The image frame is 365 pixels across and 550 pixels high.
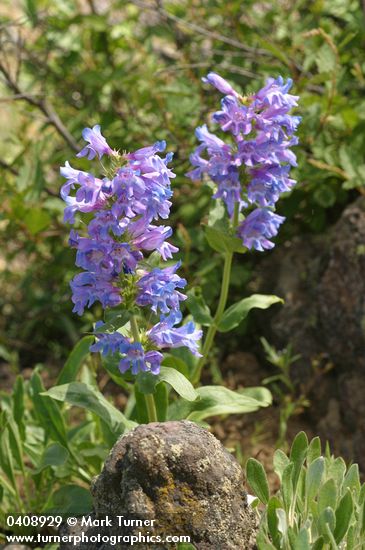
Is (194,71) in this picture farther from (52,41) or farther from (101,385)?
(101,385)

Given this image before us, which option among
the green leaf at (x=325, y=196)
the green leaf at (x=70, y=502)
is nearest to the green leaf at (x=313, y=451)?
the green leaf at (x=70, y=502)

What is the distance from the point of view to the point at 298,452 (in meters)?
2.68

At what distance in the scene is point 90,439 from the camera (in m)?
3.60

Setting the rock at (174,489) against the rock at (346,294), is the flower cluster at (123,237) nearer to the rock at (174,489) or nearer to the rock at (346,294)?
the rock at (174,489)

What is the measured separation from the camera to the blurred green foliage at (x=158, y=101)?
4.04 metres

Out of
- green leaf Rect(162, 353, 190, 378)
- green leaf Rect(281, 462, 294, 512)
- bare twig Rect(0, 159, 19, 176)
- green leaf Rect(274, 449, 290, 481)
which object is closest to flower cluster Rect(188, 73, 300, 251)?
green leaf Rect(162, 353, 190, 378)

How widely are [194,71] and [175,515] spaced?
2859 mm

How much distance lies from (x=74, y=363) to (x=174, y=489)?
1080 mm

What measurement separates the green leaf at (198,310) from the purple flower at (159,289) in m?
0.58

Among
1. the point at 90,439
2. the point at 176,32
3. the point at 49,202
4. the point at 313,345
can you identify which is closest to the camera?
the point at 90,439

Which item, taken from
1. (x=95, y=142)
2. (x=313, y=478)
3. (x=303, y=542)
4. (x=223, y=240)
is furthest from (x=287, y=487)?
(x=95, y=142)

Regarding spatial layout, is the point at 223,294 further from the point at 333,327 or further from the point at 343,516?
the point at 343,516

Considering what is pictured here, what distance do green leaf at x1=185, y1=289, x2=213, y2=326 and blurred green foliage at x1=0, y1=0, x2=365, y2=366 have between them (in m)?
0.57

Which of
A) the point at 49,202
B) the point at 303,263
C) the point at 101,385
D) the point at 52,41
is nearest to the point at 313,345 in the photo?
the point at 303,263
